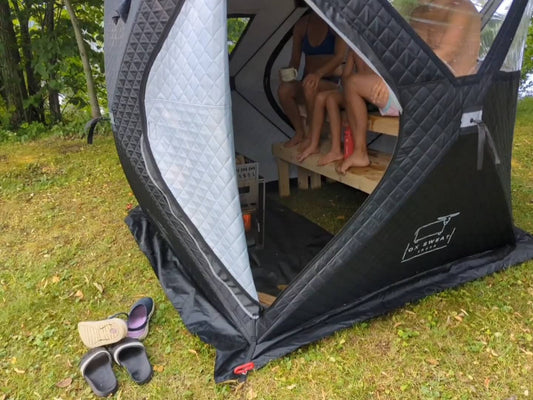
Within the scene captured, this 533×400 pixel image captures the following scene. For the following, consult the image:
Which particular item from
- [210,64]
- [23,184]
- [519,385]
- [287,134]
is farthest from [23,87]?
[519,385]

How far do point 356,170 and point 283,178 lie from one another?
3.67 feet

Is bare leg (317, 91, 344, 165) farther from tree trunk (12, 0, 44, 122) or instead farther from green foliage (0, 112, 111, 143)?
tree trunk (12, 0, 44, 122)

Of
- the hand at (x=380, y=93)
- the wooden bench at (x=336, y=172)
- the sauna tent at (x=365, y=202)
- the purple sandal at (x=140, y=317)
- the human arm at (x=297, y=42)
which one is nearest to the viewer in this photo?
the sauna tent at (x=365, y=202)

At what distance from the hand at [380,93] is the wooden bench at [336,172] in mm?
112

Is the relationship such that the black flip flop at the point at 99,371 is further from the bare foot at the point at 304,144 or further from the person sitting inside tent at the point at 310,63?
the person sitting inside tent at the point at 310,63

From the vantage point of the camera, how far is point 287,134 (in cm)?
388

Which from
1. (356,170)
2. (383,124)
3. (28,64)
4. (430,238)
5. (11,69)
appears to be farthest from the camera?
(28,64)

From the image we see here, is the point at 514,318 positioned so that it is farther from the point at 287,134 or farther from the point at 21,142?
the point at 21,142

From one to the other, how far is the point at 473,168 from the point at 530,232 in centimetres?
113

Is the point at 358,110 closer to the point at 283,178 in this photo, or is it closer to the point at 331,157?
the point at 331,157

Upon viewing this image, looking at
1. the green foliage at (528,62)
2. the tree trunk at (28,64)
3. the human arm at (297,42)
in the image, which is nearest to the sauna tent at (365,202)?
the human arm at (297,42)

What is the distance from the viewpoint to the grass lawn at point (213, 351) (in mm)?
1748

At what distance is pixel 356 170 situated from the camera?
8.47ft

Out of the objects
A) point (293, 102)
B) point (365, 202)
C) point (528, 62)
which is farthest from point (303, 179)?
point (528, 62)
